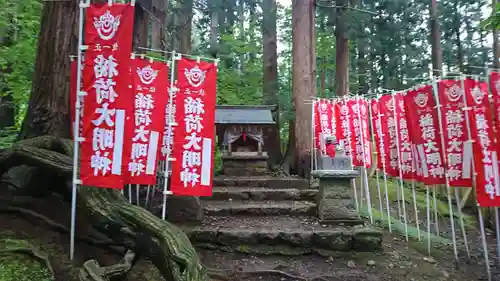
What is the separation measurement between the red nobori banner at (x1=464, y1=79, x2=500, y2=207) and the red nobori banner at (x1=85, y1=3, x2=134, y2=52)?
15.5ft

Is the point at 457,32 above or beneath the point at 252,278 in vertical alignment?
above

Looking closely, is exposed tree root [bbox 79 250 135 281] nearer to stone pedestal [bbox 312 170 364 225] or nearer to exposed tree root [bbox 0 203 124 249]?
exposed tree root [bbox 0 203 124 249]

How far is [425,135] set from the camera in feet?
18.4

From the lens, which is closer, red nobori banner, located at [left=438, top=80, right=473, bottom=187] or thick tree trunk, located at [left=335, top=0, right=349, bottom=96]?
red nobori banner, located at [left=438, top=80, right=473, bottom=187]

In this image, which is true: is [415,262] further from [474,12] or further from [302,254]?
[474,12]

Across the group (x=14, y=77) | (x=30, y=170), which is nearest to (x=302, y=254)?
(x=30, y=170)

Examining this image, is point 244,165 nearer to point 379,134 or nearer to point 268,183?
point 268,183

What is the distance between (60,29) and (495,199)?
6.32m

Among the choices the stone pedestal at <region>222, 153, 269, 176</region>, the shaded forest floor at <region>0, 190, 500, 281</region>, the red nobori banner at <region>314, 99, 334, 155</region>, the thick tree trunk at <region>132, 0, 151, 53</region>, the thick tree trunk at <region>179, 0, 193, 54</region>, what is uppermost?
the thick tree trunk at <region>179, 0, 193, 54</region>

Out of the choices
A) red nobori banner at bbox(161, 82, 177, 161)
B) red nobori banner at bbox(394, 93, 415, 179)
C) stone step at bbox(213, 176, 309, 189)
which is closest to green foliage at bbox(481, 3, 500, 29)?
red nobori banner at bbox(394, 93, 415, 179)

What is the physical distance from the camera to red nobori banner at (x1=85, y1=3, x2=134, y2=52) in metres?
3.74

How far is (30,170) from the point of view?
14.5ft

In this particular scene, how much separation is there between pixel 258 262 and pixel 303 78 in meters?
6.24

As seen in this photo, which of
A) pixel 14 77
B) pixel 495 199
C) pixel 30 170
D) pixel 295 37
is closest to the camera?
pixel 30 170
